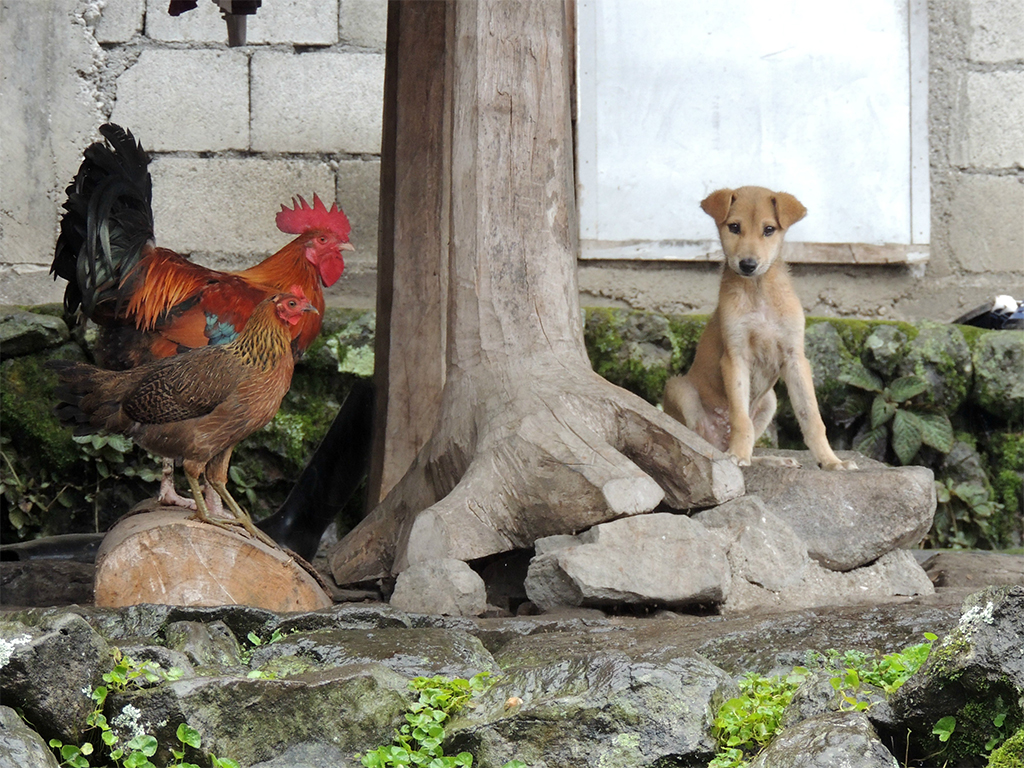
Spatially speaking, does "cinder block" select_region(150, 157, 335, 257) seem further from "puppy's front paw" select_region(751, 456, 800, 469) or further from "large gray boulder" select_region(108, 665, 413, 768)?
"large gray boulder" select_region(108, 665, 413, 768)

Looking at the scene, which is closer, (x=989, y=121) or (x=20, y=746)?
(x=20, y=746)

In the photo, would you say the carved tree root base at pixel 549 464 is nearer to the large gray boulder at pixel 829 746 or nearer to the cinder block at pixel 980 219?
the large gray boulder at pixel 829 746

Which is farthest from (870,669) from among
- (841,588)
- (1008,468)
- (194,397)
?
(1008,468)

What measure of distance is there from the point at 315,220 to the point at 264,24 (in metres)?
2.17

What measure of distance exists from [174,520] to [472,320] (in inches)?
49.6

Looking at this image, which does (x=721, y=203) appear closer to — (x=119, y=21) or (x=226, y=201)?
(x=226, y=201)

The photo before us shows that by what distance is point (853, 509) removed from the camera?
3.95 m

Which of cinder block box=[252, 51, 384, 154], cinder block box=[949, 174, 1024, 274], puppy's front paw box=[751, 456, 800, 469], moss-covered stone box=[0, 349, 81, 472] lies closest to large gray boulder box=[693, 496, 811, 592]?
puppy's front paw box=[751, 456, 800, 469]

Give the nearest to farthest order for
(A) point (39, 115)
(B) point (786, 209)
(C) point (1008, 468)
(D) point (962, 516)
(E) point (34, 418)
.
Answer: (B) point (786, 209)
(E) point (34, 418)
(D) point (962, 516)
(C) point (1008, 468)
(A) point (39, 115)

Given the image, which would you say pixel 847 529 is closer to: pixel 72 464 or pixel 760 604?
pixel 760 604

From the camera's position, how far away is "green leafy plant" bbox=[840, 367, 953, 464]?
591 cm

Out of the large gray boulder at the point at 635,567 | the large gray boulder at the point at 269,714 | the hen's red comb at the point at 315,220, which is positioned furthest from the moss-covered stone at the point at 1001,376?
the large gray boulder at the point at 269,714

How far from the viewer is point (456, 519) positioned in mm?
3623

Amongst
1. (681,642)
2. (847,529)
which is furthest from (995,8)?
(681,642)
